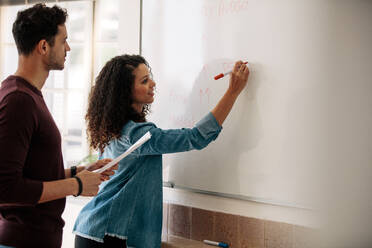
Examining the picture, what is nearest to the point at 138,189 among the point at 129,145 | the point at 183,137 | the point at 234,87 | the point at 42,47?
the point at 129,145

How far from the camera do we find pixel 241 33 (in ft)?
4.87

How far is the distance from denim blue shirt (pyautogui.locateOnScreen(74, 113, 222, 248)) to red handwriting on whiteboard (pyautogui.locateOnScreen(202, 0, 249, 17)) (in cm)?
42

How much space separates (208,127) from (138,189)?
357 millimetres

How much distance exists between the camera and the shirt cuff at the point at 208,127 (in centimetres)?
138

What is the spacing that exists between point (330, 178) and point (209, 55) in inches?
26.1

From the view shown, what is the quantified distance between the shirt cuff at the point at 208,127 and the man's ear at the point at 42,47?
55 centimetres

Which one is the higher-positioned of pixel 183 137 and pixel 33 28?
pixel 33 28

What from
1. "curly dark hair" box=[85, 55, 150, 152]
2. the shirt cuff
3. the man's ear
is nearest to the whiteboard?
the shirt cuff

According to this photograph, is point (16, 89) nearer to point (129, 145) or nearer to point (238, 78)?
point (129, 145)

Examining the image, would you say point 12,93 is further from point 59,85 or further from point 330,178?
point 59,85

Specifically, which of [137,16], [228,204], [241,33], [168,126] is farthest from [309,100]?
[137,16]

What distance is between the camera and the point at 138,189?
4.87ft

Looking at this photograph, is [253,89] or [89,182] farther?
Result: [253,89]

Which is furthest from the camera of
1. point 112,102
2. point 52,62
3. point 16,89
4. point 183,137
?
point 112,102
